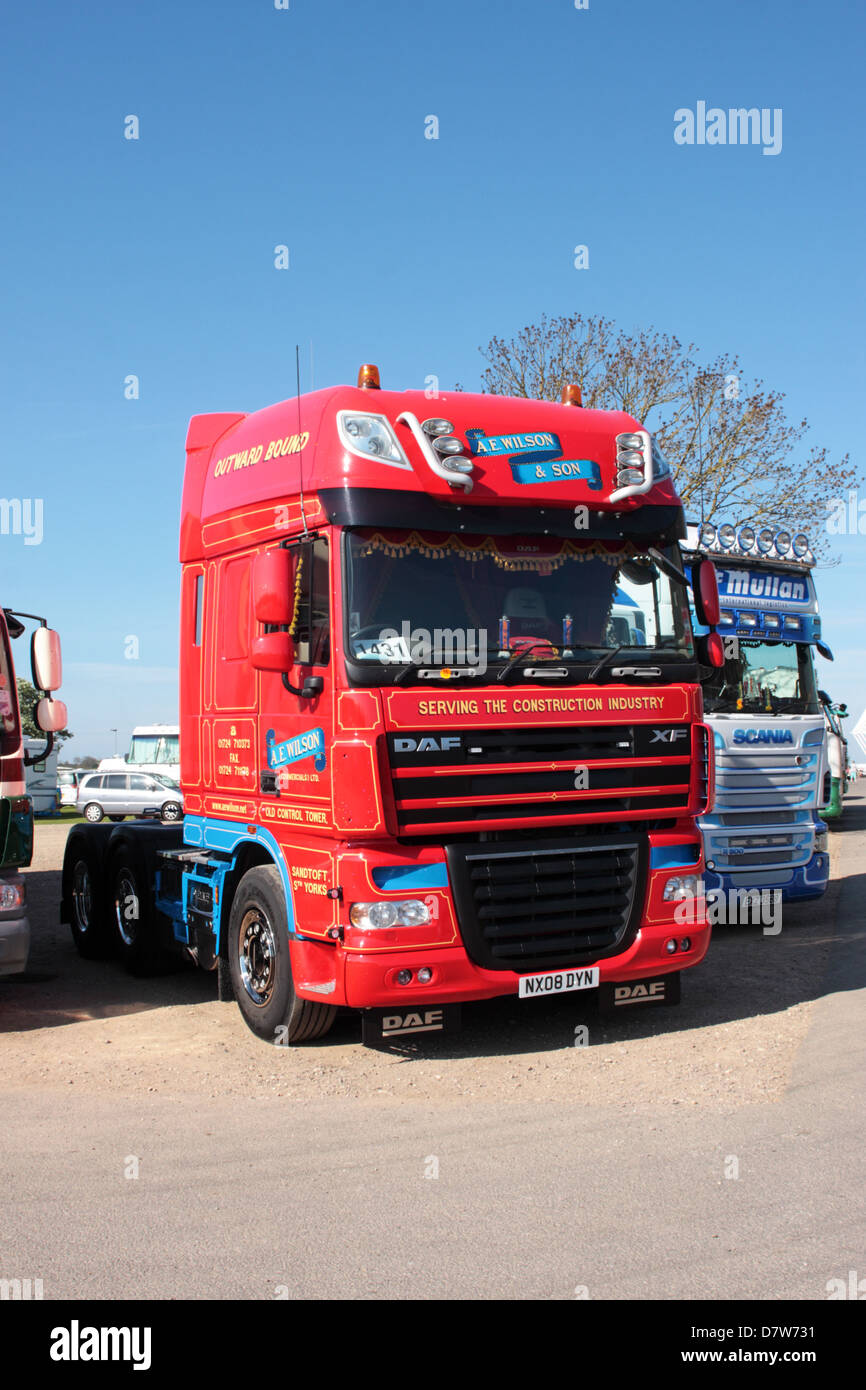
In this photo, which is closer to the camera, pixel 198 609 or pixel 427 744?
pixel 427 744

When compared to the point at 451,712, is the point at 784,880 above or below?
below

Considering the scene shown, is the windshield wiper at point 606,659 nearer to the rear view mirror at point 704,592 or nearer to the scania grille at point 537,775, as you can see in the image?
the scania grille at point 537,775

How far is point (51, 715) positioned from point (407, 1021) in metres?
3.80

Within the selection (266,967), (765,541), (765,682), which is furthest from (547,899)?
(765,541)

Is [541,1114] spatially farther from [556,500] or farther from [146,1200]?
[556,500]

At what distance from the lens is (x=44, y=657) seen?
8.49 m

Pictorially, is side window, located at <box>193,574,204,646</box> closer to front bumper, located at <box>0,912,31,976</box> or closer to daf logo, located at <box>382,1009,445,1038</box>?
front bumper, located at <box>0,912,31,976</box>

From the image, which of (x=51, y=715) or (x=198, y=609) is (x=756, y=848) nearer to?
(x=198, y=609)

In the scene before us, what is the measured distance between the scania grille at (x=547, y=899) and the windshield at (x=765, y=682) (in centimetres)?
472

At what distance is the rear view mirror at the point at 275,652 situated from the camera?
6809mm

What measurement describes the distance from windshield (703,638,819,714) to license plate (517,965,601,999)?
16.6 feet

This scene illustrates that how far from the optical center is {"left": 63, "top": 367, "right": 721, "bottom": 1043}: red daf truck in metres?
6.58
